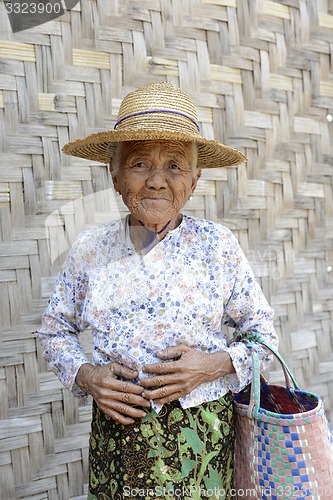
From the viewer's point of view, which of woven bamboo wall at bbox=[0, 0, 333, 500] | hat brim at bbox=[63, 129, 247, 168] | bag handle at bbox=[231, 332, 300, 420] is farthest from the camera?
woven bamboo wall at bbox=[0, 0, 333, 500]

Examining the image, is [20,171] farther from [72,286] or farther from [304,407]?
[304,407]

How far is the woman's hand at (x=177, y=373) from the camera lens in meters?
1.60

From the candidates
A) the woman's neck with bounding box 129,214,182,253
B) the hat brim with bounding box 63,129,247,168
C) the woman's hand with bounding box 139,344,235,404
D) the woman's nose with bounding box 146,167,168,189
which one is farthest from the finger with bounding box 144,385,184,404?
the hat brim with bounding box 63,129,247,168

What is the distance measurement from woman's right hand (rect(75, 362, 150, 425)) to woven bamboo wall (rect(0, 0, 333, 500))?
0.82m

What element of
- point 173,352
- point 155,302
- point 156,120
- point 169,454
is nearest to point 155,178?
point 156,120

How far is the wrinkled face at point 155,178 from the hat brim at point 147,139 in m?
0.04

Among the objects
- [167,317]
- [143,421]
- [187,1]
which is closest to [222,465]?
[143,421]

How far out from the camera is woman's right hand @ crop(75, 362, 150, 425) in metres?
1.61

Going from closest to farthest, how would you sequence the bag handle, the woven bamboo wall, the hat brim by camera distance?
the hat brim
the bag handle
the woven bamboo wall

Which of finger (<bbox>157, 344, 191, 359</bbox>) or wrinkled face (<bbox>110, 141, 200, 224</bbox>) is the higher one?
wrinkled face (<bbox>110, 141, 200, 224</bbox>)

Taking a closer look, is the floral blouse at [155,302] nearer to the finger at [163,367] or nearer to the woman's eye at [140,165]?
the finger at [163,367]

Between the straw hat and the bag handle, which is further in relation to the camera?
the bag handle

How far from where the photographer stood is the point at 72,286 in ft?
5.85

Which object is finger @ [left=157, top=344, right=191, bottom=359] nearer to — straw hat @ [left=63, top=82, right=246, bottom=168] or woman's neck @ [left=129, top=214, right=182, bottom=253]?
woman's neck @ [left=129, top=214, right=182, bottom=253]
